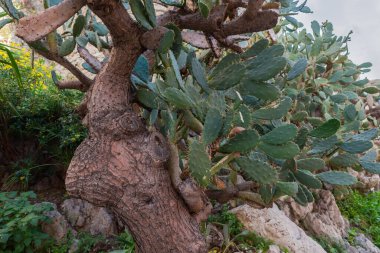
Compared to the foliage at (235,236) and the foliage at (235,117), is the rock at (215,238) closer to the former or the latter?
the foliage at (235,236)

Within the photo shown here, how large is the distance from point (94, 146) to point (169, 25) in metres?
0.59

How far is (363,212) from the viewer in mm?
3422

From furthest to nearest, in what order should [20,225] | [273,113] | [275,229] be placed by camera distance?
[275,229] → [20,225] → [273,113]

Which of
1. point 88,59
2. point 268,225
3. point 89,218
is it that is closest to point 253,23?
point 88,59

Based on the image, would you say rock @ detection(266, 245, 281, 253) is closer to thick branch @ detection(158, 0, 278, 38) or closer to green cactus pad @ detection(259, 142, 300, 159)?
green cactus pad @ detection(259, 142, 300, 159)

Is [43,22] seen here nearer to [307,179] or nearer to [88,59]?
[88,59]

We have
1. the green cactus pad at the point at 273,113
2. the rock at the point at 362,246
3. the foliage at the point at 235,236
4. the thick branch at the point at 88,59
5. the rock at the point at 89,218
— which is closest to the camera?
the green cactus pad at the point at 273,113

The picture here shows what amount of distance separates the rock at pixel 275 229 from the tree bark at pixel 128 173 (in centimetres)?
95

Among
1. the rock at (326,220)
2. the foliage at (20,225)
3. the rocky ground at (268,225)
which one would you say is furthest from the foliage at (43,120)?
the rock at (326,220)

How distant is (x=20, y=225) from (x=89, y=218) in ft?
1.80

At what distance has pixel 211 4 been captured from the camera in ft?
4.05

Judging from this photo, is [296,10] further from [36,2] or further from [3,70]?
[36,2]

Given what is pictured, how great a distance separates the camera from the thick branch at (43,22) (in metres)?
1.00

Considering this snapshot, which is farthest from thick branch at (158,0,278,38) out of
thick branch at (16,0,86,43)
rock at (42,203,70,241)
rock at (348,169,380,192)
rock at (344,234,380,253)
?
rock at (348,169,380,192)
